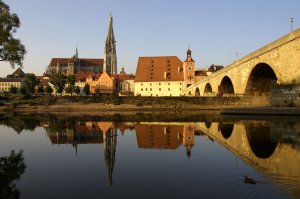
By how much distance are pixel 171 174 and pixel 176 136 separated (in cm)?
1107

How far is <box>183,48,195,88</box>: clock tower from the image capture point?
11286cm

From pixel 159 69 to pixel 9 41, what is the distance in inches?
2750

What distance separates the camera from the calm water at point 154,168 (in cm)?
963

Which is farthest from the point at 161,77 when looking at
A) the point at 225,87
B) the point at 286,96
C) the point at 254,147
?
the point at 254,147

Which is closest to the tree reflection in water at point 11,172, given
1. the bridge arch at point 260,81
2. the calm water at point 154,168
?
the calm water at point 154,168

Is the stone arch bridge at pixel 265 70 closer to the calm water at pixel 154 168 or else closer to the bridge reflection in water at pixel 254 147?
the bridge reflection in water at pixel 254 147

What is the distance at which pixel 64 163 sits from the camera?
14188mm

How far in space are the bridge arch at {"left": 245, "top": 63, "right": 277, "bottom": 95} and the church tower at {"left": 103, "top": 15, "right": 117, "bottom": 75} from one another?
114226 millimetres

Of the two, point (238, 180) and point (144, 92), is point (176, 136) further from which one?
point (144, 92)

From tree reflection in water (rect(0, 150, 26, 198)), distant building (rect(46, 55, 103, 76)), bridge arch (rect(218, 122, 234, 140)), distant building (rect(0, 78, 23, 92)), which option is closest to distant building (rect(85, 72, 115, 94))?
distant building (rect(46, 55, 103, 76))

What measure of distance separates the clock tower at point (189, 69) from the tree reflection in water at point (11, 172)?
99.0 metres

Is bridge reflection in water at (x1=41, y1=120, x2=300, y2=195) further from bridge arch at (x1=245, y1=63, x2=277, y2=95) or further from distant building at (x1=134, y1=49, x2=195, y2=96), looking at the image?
distant building at (x1=134, y1=49, x2=195, y2=96)

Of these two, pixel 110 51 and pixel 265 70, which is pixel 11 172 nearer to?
pixel 265 70

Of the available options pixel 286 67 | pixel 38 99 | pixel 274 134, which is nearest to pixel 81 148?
pixel 274 134
